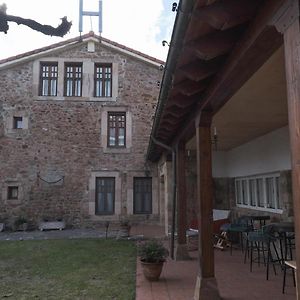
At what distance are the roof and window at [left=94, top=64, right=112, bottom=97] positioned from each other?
0.84 meters

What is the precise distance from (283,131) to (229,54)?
3.85m

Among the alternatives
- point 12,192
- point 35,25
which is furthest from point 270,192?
point 12,192

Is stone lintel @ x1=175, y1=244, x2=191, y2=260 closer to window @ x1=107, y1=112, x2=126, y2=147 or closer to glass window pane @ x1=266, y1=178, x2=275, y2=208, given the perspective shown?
glass window pane @ x1=266, y1=178, x2=275, y2=208

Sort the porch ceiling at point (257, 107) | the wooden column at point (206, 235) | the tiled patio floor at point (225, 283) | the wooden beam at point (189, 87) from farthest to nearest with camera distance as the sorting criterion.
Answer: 1. the tiled patio floor at point (225, 283)
2. the wooden column at point (206, 235)
3. the wooden beam at point (189, 87)
4. the porch ceiling at point (257, 107)

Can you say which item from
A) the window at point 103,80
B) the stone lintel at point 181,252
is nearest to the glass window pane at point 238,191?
the stone lintel at point 181,252

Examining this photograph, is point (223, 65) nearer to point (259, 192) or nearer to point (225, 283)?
point (225, 283)

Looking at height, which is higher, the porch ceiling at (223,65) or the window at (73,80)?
the window at (73,80)

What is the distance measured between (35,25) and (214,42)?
1605mm

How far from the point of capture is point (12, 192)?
12578 mm

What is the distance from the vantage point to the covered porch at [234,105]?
193 cm

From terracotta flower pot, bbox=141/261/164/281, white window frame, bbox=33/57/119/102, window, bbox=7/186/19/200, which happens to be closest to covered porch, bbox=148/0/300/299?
terracotta flower pot, bbox=141/261/164/281

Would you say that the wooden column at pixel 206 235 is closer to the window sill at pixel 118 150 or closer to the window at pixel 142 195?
the window at pixel 142 195

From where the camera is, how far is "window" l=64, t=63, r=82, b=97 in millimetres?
13102

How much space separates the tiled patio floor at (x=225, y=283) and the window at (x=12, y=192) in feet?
25.4
